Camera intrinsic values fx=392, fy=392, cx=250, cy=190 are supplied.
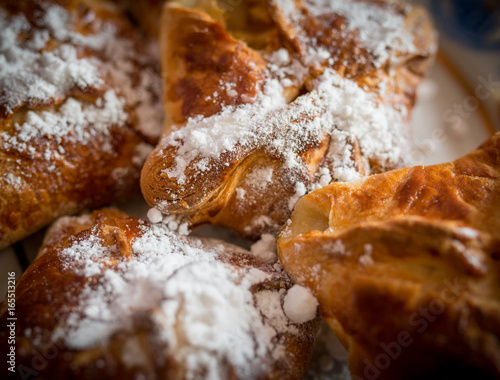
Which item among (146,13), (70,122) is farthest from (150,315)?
(146,13)

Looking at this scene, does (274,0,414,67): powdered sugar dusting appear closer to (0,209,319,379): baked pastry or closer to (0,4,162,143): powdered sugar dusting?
(0,4,162,143): powdered sugar dusting

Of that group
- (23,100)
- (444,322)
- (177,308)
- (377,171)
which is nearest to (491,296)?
(444,322)

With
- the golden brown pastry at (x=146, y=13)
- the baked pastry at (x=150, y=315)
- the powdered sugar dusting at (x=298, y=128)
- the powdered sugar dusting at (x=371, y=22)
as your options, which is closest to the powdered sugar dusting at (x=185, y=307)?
the baked pastry at (x=150, y=315)

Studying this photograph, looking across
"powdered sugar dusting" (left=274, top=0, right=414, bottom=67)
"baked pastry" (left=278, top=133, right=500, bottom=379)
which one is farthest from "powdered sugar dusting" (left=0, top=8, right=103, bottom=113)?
"baked pastry" (left=278, top=133, right=500, bottom=379)

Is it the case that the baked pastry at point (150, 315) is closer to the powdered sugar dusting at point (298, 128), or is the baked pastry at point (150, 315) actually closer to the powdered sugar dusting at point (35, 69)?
the powdered sugar dusting at point (298, 128)

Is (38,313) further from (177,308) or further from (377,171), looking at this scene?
(377,171)
